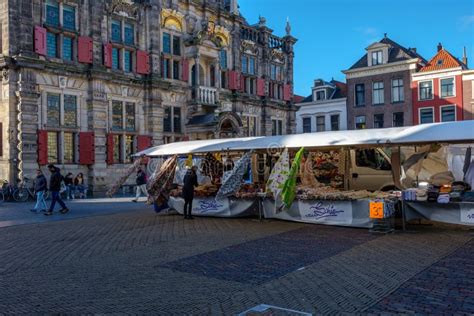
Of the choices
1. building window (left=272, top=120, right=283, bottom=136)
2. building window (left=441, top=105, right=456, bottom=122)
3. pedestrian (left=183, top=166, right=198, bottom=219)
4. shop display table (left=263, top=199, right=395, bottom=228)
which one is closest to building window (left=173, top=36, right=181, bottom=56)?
building window (left=272, top=120, right=283, bottom=136)

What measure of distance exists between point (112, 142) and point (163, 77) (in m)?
5.69

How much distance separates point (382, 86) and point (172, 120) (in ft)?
75.5

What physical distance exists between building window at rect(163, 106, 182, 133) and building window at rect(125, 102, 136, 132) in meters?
2.26

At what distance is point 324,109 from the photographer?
48.3m

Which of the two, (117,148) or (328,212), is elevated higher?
(117,148)

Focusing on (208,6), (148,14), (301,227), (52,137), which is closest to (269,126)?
(208,6)

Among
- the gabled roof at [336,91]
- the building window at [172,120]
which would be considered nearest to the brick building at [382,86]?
the gabled roof at [336,91]

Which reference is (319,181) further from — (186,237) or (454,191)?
(186,237)

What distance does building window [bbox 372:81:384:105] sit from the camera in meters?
43.8

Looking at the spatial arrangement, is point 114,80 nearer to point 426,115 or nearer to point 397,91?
point 397,91

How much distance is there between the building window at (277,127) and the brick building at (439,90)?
41.6 ft

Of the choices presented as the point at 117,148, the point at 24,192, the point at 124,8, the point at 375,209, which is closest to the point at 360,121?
the point at 124,8

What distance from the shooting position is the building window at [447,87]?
40281mm

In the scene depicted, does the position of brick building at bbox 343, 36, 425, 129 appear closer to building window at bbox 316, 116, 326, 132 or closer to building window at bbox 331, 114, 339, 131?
building window at bbox 331, 114, 339, 131
